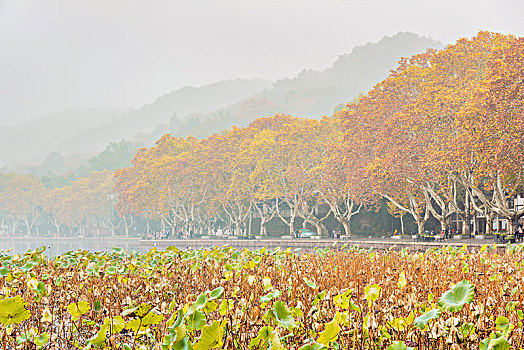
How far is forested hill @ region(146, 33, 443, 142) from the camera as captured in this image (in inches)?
5896

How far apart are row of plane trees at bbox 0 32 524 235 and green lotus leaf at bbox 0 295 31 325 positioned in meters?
20.9

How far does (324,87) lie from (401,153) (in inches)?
5276

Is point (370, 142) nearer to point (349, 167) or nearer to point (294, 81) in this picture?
point (349, 167)

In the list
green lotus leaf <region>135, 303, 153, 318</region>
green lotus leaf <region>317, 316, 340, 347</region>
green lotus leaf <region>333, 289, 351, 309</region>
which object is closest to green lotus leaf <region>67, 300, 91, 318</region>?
green lotus leaf <region>135, 303, 153, 318</region>

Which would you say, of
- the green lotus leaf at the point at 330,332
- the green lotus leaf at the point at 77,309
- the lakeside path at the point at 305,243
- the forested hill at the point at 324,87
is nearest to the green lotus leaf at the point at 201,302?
the green lotus leaf at the point at 330,332

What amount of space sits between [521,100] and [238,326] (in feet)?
69.5

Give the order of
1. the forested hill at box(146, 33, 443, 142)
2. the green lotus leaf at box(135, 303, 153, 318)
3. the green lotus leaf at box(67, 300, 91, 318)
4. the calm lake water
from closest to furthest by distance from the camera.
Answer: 1. the green lotus leaf at box(135, 303, 153, 318)
2. the green lotus leaf at box(67, 300, 91, 318)
3. the calm lake water
4. the forested hill at box(146, 33, 443, 142)

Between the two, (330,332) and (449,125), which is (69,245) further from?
(330,332)

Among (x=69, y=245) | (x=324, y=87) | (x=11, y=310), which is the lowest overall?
(x=69, y=245)

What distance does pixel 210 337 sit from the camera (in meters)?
3.07

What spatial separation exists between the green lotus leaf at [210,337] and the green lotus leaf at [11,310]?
1.56 m

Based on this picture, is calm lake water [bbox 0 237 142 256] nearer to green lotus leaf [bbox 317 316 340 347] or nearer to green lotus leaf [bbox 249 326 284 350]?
green lotus leaf [bbox 249 326 284 350]

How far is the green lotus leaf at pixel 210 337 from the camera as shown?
3.05 meters

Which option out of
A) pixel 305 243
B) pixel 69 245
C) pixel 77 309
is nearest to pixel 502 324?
pixel 77 309
